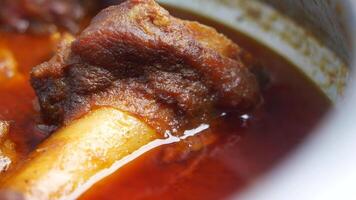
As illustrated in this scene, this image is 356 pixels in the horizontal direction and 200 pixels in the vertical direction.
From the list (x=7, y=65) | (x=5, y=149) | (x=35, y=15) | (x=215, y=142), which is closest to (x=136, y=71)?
(x=215, y=142)

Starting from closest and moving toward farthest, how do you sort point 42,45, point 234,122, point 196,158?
point 196,158, point 234,122, point 42,45

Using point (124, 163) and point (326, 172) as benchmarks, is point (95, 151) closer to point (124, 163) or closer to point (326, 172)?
point (124, 163)

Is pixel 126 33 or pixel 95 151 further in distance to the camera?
pixel 126 33

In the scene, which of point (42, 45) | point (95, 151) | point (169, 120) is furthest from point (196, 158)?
point (42, 45)

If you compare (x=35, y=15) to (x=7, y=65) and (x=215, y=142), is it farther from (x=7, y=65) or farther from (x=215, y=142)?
(x=215, y=142)

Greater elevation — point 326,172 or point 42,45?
point 326,172

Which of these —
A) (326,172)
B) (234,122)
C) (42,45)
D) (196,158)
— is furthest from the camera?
(42,45)

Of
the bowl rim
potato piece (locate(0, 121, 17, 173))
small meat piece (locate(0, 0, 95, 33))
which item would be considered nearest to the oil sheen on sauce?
potato piece (locate(0, 121, 17, 173))

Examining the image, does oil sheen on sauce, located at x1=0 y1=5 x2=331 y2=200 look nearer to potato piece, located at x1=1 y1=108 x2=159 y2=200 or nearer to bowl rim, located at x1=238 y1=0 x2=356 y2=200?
potato piece, located at x1=1 y1=108 x2=159 y2=200

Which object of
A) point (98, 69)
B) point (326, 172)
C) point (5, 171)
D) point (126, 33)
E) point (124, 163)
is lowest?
point (5, 171)
